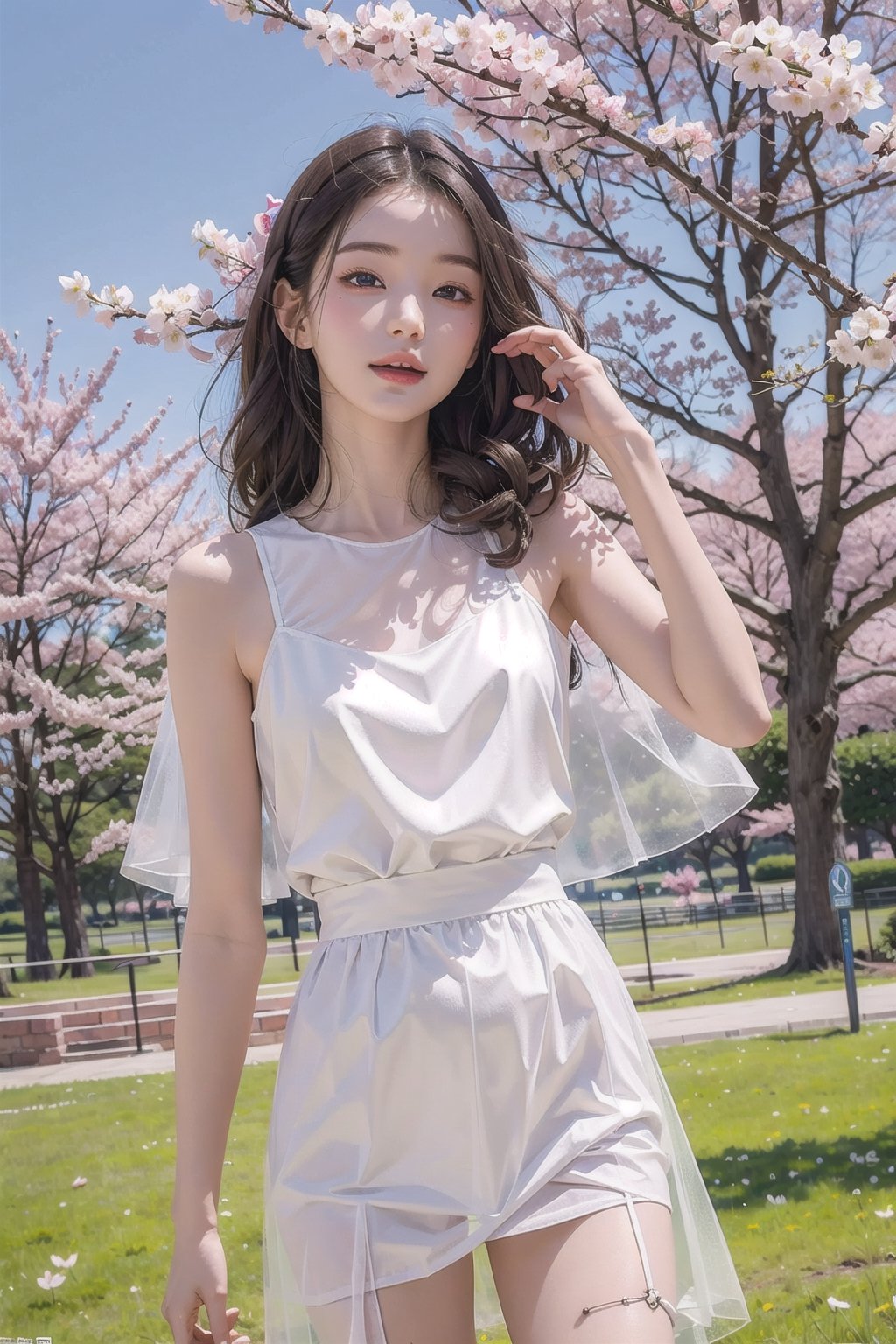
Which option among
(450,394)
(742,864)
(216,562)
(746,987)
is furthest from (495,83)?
(742,864)

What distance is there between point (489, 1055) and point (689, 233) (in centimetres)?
802

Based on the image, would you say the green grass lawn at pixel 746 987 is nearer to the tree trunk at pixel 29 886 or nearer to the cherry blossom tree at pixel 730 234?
the cherry blossom tree at pixel 730 234

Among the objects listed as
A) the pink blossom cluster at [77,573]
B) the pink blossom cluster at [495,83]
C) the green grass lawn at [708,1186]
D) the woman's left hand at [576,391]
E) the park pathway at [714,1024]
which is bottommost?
the green grass lawn at [708,1186]

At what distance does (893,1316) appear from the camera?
3.18 meters

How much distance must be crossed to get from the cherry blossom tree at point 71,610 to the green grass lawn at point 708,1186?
4.42 meters

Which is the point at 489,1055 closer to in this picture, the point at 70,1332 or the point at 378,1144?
the point at 378,1144

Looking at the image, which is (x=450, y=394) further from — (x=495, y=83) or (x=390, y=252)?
(x=495, y=83)

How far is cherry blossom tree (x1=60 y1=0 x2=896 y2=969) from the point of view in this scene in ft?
7.17

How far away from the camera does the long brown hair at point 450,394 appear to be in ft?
5.49

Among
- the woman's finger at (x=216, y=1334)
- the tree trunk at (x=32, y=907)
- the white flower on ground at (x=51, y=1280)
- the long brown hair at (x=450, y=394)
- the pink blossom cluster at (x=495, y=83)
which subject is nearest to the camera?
the woman's finger at (x=216, y=1334)

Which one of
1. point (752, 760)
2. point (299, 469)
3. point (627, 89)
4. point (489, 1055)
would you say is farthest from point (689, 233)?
point (489, 1055)

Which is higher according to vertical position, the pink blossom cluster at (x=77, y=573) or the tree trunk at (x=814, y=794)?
the pink blossom cluster at (x=77, y=573)

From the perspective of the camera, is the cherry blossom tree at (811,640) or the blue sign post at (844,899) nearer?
the blue sign post at (844,899)

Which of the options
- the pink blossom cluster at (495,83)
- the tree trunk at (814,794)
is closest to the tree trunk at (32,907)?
the tree trunk at (814,794)
